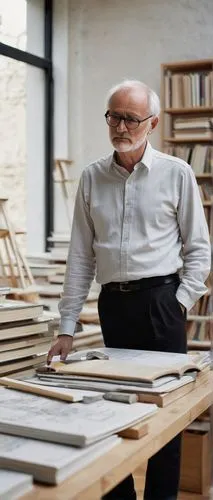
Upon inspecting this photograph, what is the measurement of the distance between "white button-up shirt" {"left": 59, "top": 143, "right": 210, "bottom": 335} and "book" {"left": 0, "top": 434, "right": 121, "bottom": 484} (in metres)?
1.01

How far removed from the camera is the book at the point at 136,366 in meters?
1.45

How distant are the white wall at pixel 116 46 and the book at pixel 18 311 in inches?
133

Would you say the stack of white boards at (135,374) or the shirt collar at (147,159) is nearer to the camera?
the stack of white boards at (135,374)

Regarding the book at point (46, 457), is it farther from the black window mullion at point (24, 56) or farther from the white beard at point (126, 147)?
the black window mullion at point (24, 56)

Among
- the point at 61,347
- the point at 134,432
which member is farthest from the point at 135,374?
the point at 61,347

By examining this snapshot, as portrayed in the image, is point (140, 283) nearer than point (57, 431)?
No

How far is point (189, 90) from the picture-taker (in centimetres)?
501

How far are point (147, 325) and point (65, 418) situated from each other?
945mm

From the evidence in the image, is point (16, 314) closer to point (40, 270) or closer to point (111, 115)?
point (111, 115)

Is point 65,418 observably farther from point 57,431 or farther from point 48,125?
point 48,125

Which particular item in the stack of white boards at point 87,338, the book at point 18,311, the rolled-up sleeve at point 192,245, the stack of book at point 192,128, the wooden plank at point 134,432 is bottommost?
the stack of white boards at point 87,338

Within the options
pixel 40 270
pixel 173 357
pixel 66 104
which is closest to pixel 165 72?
pixel 66 104

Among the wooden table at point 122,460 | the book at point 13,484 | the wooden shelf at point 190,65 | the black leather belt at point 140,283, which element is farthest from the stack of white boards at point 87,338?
the book at point 13,484

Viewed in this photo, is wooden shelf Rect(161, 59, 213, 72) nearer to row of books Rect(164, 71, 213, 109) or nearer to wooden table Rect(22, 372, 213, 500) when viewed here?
row of books Rect(164, 71, 213, 109)
